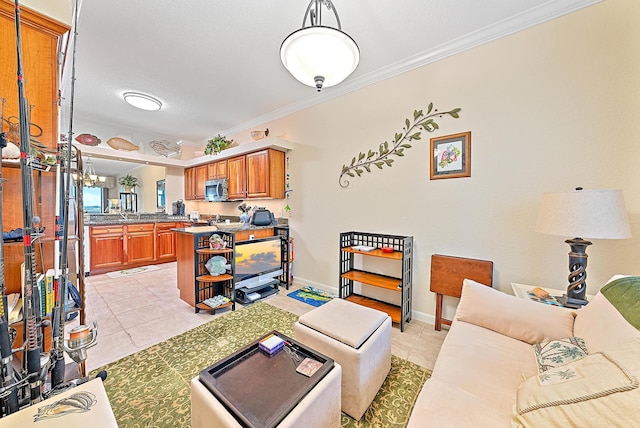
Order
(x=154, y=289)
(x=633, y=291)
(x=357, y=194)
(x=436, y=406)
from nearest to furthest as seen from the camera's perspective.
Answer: (x=436, y=406) < (x=633, y=291) < (x=357, y=194) < (x=154, y=289)

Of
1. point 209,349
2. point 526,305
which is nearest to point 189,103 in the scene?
point 209,349

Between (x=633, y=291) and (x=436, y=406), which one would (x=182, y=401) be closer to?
(x=436, y=406)

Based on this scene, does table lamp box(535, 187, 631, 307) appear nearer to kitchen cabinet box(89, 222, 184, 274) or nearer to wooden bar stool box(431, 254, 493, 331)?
wooden bar stool box(431, 254, 493, 331)

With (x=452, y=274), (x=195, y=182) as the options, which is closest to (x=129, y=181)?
(x=195, y=182)

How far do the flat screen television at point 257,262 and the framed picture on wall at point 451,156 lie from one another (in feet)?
7.56

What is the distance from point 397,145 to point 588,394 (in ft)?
7.68

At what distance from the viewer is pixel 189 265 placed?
281 cm

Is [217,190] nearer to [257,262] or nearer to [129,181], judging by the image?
[257,262]

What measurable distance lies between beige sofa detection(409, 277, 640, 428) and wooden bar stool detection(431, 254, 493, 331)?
1.63 feet

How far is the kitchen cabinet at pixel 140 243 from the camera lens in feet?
14.7

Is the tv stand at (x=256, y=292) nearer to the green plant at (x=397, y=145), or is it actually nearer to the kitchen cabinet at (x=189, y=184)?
the green plant at (x=397, y=145)

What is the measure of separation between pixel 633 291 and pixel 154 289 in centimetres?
467

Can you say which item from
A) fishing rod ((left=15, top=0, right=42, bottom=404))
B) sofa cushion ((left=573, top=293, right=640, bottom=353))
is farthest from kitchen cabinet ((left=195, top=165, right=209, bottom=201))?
sofa cushion ((left=573, top=293, right=640, bottom=353))

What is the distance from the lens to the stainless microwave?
4312 mm
